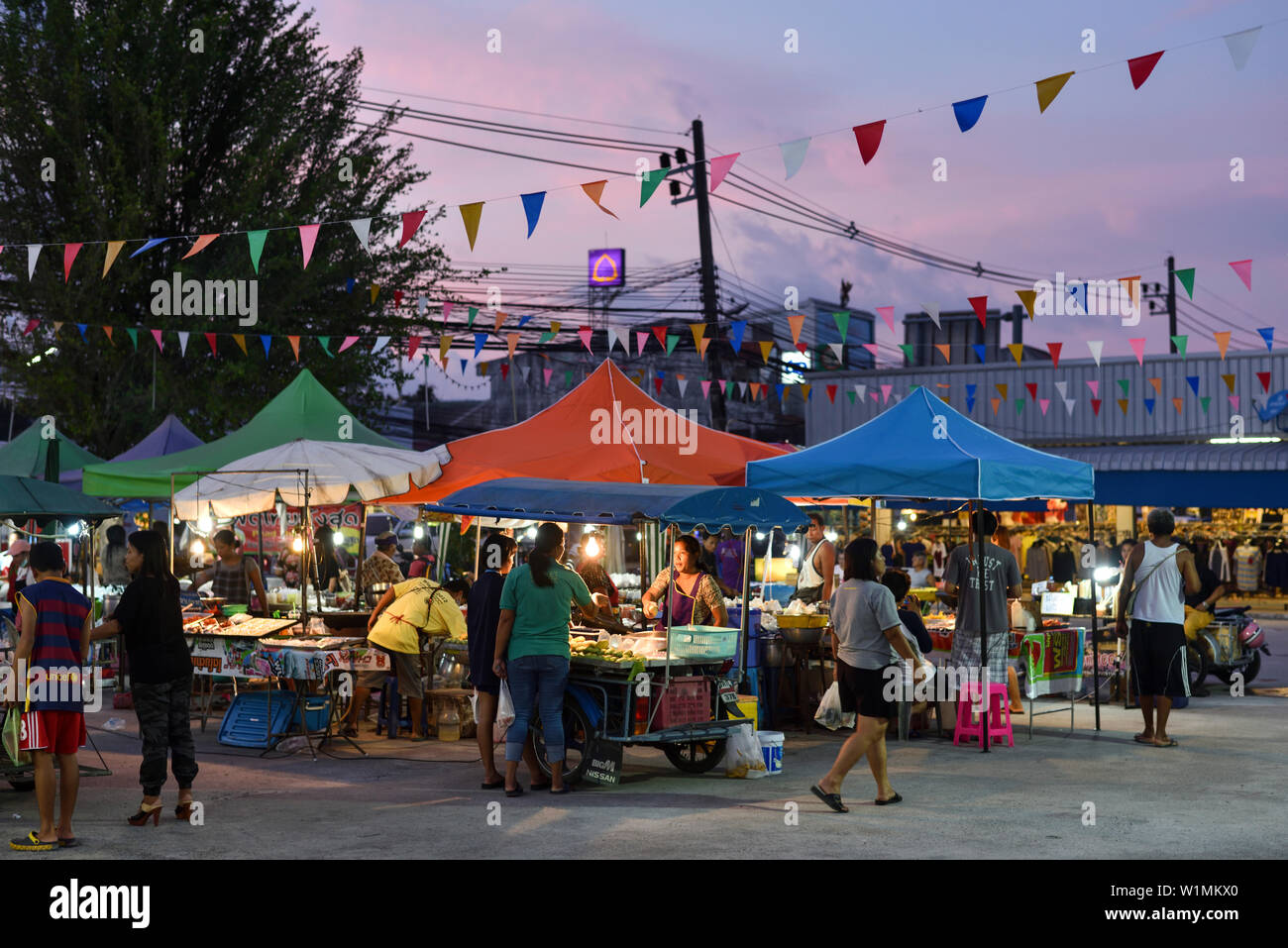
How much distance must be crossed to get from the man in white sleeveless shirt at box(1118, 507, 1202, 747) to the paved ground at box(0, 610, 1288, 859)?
17.7 inches

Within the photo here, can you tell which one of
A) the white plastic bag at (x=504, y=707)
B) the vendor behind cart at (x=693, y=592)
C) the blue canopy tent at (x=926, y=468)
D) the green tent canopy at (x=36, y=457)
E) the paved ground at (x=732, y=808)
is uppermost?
the green tent canopy at (x=36, y=457)

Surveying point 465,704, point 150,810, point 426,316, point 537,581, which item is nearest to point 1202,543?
point 426,316

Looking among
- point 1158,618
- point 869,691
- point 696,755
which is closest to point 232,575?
point 696,755

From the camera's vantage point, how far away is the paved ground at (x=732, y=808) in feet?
25.2

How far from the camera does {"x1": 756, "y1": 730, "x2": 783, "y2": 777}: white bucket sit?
10.4 m

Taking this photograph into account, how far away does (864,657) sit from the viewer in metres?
8.77

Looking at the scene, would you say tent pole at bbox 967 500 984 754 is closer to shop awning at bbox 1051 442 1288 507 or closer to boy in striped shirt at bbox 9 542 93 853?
boy in striped shirt at bbox 9 542 93 853

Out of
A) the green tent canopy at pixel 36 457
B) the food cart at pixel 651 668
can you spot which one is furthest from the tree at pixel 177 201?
the food cart at pixel 651 668

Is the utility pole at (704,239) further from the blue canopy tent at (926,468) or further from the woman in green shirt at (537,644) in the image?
the woman in green shirt at (537,644)

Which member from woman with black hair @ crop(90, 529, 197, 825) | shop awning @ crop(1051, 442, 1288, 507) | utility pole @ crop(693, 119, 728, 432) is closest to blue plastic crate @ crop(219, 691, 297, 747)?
woman with black hair @ crop(90, 529, 197, 825)

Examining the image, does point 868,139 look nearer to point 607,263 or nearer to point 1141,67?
point 1141,67

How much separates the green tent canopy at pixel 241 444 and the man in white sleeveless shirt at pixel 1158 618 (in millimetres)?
9118

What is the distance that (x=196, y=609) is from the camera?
14.9m
